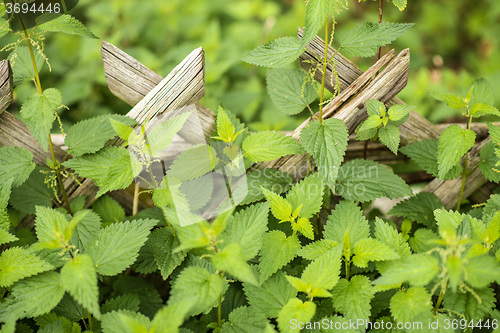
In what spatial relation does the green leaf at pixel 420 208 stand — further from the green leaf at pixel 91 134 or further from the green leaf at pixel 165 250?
the green leaf at pixel 91 134

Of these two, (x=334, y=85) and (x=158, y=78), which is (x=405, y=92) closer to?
(x=334, y=85)

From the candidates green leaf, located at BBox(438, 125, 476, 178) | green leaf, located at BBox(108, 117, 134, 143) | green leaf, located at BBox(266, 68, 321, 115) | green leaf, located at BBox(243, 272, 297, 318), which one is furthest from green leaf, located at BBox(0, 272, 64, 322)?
green leaf, located at BBox(438, 125, 476, 178)

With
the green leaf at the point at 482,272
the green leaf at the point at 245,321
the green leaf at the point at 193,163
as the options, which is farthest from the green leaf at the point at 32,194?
the green leaf at the point at 482,272

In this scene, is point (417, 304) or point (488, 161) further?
point (488, 161)

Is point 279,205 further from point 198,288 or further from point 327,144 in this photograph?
point 198,288

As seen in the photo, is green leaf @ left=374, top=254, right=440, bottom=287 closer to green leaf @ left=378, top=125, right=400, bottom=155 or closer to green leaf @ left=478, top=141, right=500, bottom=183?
green leaf @ left=378, top=125, right=400, bottom=155

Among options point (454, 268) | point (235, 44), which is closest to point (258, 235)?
point (454, 268)

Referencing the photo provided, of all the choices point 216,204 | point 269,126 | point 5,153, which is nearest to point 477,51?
point 269,126
